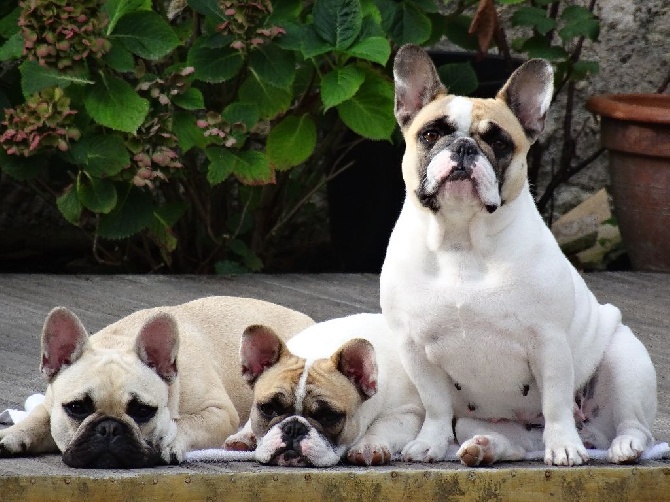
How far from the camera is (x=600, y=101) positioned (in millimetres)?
7965

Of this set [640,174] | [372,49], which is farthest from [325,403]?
[640,174]

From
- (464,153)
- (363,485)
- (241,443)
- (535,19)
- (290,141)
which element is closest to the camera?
(363,485)

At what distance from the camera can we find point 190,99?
6.77 metres

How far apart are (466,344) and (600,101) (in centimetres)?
395

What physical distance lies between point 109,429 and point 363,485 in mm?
721

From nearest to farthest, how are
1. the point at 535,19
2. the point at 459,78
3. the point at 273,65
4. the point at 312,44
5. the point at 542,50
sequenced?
the point at 312,44
the point at 273,65
the point at 459,78
the point at 535,19
the point at 542,50

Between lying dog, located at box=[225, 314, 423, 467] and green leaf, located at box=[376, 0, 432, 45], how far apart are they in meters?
2.55

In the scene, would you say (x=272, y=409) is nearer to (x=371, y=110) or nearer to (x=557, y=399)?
(x=557, y=399)

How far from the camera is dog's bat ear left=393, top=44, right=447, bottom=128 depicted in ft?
14.9

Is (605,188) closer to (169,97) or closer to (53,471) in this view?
(169,97)

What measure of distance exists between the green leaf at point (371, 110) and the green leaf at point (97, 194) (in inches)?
43.5

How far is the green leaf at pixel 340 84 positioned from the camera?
6.55 m

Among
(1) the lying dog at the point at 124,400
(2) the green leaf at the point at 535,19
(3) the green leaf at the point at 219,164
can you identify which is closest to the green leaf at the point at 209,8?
(3) the green leaf at the point at 219,164

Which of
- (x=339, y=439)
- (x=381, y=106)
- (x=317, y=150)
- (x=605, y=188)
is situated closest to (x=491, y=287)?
(x=339, y=439)
